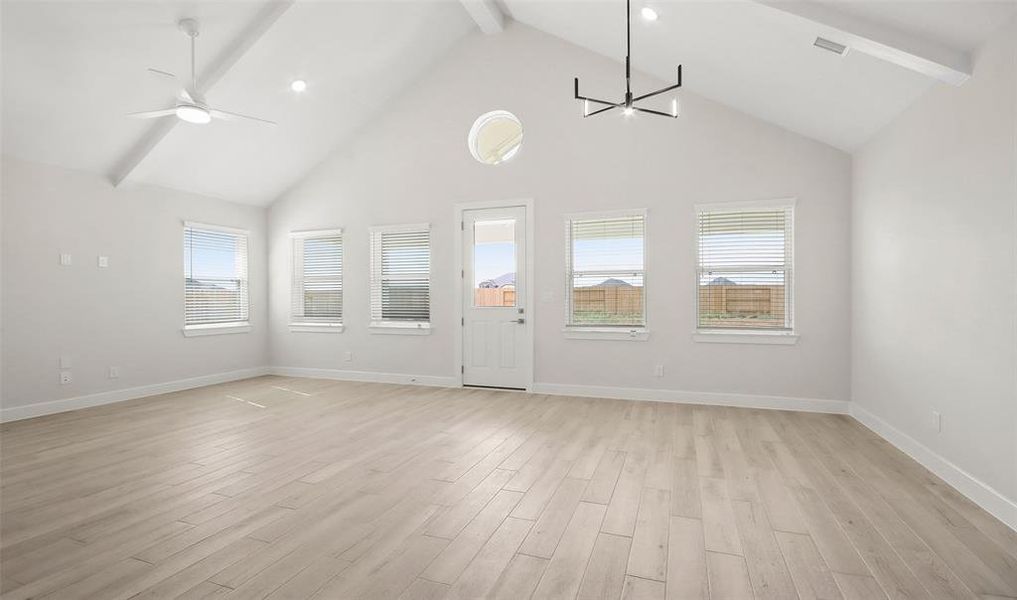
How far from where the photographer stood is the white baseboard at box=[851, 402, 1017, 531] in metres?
2.55

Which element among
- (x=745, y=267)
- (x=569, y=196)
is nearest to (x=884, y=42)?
(x=745, y=267)

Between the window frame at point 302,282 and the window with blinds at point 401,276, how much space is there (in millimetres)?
511

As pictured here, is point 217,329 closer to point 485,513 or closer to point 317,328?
point 317,328

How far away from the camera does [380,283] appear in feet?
22.6

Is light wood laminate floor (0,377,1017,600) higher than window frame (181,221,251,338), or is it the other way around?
window frame (181,221,251,338)

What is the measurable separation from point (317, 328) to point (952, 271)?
22.8ft

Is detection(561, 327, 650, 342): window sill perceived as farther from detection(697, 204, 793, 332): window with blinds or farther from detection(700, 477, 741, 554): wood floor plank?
detection(700, 477, 741, 554): wood floor plank

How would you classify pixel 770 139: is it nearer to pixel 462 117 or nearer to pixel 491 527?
pixel 462 117

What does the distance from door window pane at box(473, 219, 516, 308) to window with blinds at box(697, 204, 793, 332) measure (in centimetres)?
222

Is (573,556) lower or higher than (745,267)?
lower

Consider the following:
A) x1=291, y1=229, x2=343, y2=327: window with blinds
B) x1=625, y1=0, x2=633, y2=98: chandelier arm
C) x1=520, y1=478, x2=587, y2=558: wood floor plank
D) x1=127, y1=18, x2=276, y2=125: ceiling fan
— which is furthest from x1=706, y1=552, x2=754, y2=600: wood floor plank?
x1=291, y1=229, x2=343, y2=327: window with blinds

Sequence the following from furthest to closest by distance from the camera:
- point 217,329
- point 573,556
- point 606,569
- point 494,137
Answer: point 217,329
point 494,137
point 573,556
point 606,569

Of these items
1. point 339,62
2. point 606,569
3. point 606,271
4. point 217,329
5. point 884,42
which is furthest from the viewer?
point 217,329

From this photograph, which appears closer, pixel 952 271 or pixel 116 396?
pixel 952 271
